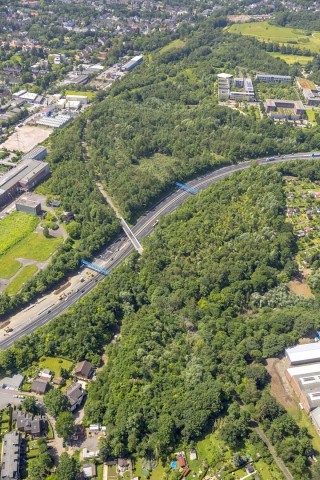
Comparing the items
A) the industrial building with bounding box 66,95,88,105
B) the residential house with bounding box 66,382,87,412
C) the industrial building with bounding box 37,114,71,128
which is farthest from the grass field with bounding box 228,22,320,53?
the residential house with bounding box 66,382,87,412

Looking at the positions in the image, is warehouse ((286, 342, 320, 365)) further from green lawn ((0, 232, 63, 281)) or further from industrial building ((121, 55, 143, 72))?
industrial building ((121, 55, 143, 72))

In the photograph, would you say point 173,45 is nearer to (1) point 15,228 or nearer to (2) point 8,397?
(1) point 15,228

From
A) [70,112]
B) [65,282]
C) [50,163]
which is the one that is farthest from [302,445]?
[70,112]

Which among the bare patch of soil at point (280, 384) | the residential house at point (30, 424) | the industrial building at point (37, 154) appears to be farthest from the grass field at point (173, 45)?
the residential house at point (30, 424)

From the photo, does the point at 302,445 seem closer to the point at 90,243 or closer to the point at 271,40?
the point at 90,243

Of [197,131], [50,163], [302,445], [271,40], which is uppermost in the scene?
[271,40]

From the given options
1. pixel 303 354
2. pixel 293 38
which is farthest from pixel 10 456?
pixel 293 38
